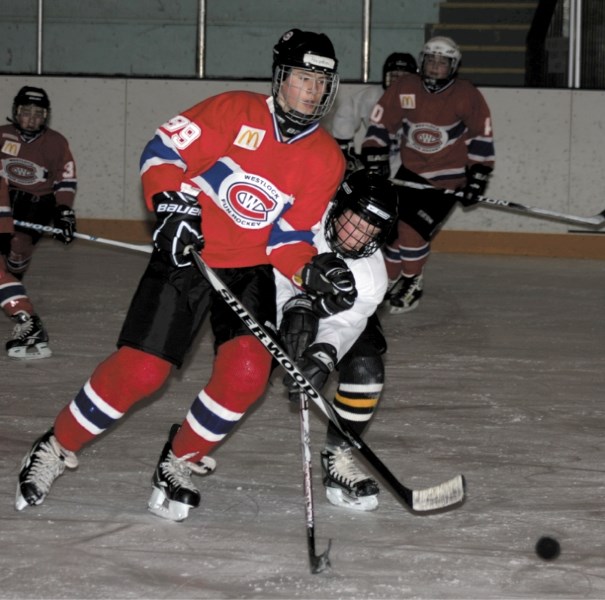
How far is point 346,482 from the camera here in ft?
8.78

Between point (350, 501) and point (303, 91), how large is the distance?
880mm

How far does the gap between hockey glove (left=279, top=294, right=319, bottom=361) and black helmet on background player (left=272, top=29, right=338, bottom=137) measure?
0.37m

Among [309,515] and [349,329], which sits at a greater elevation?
[349,329]

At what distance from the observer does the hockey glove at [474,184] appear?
18.5 ft

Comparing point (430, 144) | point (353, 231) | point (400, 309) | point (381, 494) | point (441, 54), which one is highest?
point (441, 54)

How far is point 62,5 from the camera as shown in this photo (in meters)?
8.05

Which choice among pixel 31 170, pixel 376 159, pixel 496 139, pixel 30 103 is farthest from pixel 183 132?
pixel 496 139

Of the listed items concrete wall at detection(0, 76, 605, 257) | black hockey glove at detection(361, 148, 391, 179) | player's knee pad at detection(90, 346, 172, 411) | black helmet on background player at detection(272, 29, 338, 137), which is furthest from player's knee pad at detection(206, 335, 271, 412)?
concrete wall at detection(0, 76, 605, 257)

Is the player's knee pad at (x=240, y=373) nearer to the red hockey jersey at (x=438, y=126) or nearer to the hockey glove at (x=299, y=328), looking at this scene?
the hockey glove at (x=299, y=328)

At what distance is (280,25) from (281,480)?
18.8ft

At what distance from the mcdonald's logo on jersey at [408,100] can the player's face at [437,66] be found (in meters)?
0.13

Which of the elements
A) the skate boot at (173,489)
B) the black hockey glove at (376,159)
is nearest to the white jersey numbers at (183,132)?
the skate boot at (173,489)

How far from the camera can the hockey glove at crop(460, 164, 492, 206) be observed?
5652 mm

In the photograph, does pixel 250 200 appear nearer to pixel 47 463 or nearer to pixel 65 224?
pixel 47 463
